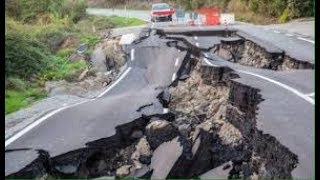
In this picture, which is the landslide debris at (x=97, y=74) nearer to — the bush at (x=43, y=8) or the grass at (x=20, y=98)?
the grass at (x=20, y=98)

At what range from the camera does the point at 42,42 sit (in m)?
22.3

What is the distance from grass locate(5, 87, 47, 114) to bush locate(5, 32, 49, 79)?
0.69 metres

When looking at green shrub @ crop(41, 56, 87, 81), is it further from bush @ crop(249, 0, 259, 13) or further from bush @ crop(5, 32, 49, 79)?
bush @ crop(249, 0, 259, 13)

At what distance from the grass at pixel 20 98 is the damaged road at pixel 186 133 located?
1115 millimetres

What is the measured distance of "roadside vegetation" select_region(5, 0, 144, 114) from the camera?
13.9 metres

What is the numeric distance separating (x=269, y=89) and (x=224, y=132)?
6.67 ft

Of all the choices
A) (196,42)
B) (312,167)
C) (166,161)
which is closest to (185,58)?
Answer: (196,42)

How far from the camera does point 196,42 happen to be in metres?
20.8

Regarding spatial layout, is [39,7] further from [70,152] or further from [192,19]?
[70,152]

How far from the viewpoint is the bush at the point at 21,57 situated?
46.5ft

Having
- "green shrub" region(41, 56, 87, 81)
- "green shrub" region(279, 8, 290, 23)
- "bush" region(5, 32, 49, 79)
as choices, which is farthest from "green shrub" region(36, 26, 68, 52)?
"green shrub" region(279, 8, 290, 23)

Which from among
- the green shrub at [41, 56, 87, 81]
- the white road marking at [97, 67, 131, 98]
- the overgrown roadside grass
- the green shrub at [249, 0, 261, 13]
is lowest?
the white road marking at [97, 67, 131, 98]

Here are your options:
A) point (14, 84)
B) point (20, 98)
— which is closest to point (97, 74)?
point (14, 84)

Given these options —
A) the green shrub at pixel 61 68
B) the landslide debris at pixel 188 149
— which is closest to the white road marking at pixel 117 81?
the green shrub at pixel 61 68
